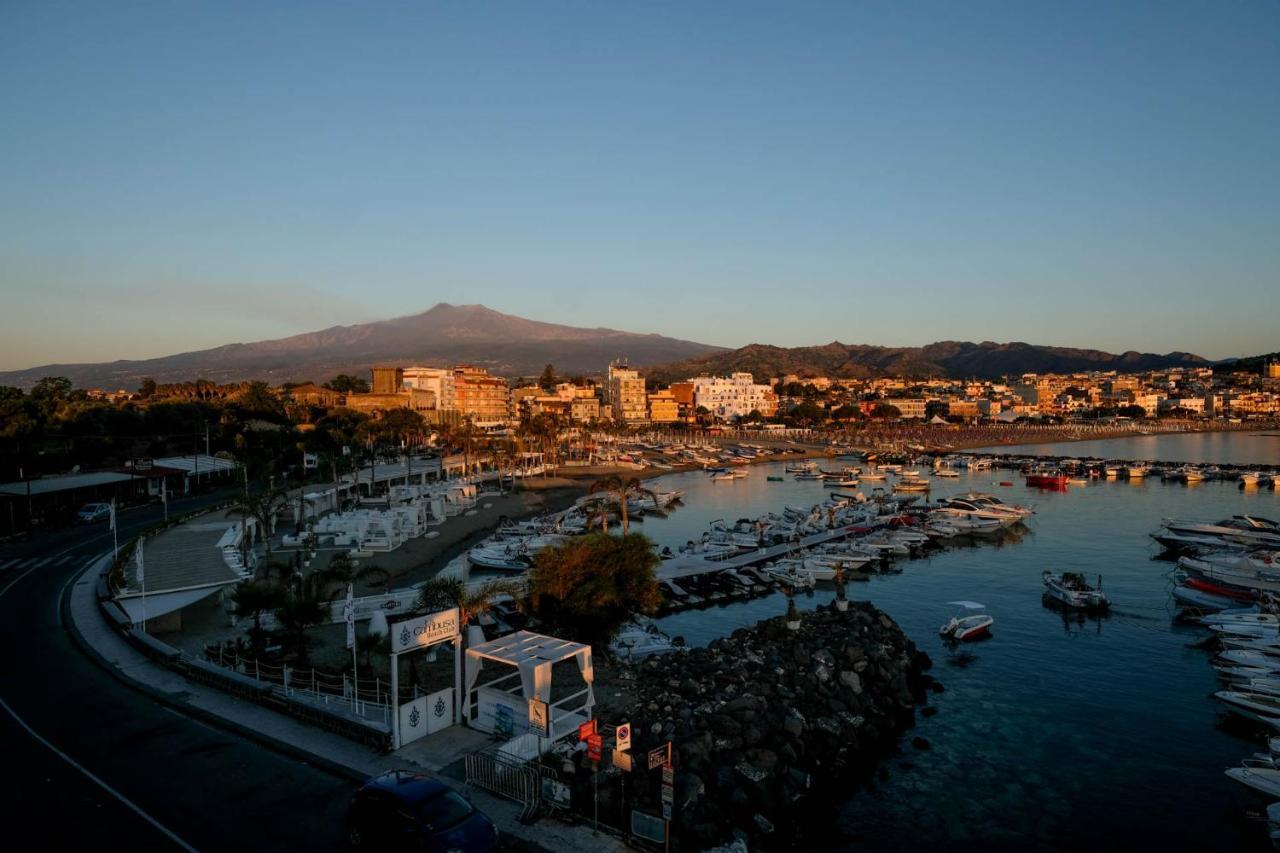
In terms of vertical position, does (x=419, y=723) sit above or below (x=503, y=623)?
above

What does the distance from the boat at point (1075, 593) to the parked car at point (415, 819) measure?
2489 centimetres

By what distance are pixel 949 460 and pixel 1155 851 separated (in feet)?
249

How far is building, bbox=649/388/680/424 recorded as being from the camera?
140 m

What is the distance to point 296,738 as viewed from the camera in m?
10.4

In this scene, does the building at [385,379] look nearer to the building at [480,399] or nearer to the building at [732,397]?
the building at [480,399]

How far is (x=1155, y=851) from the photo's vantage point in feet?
41.6

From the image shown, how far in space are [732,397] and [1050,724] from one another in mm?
137265

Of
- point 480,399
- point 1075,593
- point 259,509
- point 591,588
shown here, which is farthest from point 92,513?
point 480,399

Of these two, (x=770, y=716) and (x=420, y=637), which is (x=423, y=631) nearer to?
(x=420, y=637)

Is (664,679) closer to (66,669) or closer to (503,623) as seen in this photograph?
(503,623)

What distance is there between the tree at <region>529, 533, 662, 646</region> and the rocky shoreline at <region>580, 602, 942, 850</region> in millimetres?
1397

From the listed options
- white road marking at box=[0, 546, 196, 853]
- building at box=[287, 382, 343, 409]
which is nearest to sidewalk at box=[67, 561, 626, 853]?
white road marking at box=[0, 546, 196, 853]

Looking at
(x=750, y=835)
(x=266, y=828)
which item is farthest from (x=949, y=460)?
(x=266, y=828)

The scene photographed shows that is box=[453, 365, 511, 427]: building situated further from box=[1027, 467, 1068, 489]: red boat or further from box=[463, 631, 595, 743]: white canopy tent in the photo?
box=[463, 631, 595, 743]: white canopy tent
